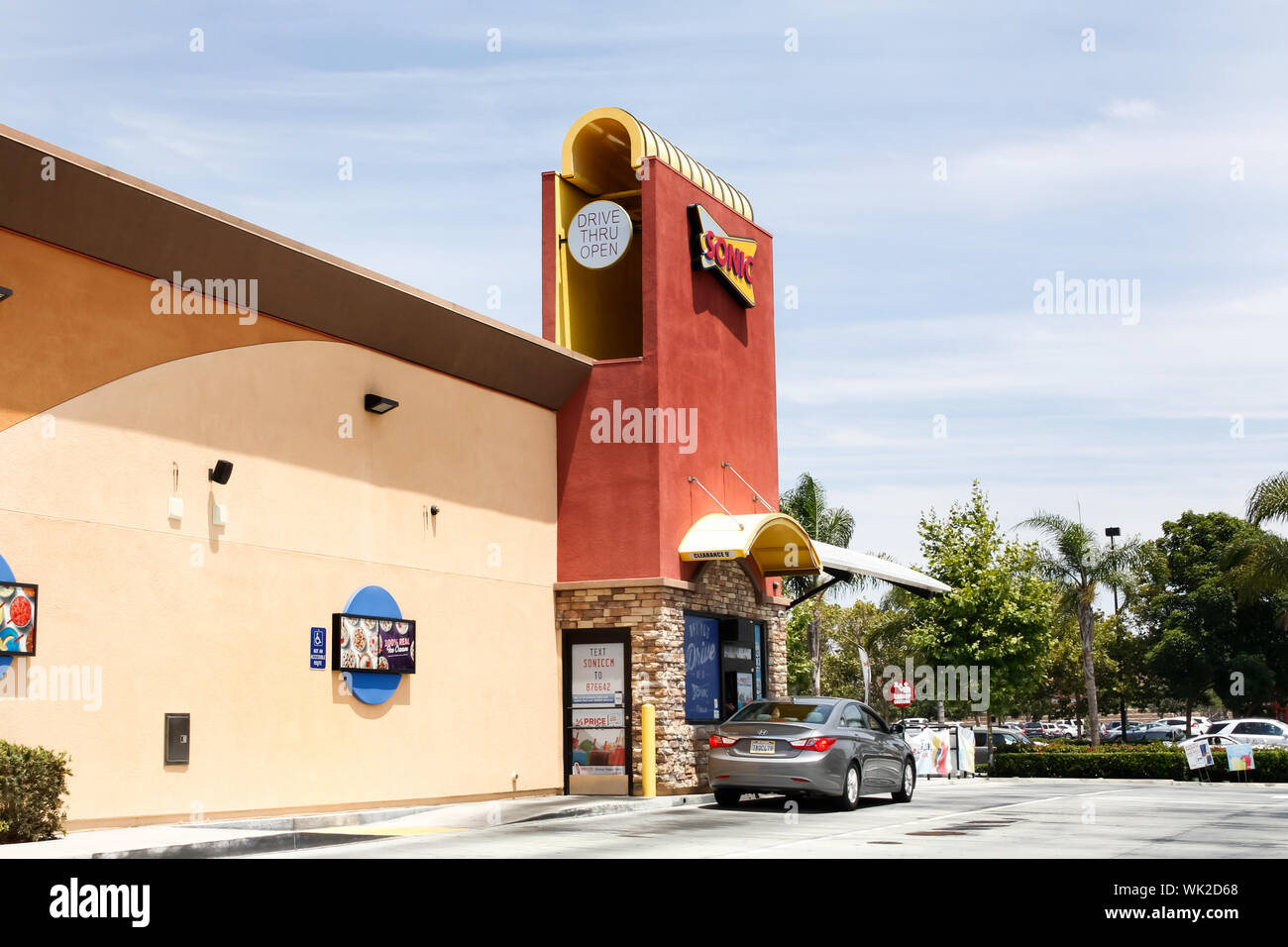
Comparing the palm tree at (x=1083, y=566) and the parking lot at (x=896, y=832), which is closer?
the parking lot at (x=896, y=832)

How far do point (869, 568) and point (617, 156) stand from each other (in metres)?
9.25

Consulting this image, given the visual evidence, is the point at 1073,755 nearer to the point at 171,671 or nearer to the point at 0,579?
the point at 171,671

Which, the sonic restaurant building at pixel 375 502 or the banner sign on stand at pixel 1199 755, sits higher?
the sonic restaurant building at pixel 375 502

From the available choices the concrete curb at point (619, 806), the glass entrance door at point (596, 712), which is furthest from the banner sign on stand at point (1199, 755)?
the glass entrance door at point (596, 712)

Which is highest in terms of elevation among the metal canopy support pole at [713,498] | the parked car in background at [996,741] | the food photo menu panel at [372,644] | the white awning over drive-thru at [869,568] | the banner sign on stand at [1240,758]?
the metal canopy support pole at [713,498]

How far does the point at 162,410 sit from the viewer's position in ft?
49.1

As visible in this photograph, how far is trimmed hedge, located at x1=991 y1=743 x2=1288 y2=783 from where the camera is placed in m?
28.6

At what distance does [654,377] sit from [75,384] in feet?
33.2

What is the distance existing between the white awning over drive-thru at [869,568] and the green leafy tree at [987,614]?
8168 millimetres

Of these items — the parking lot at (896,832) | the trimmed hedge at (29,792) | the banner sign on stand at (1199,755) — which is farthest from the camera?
the banner sign on stand at (1199,755)

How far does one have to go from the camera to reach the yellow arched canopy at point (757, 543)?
21.5 metres

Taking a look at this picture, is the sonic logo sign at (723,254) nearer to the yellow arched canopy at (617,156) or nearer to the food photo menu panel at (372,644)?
the yellow arched canopy at (617,156)

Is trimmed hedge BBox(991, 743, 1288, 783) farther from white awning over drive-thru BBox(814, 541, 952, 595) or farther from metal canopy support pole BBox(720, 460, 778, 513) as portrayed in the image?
metal canopy support pole BBox(720, 460, 778, 513)

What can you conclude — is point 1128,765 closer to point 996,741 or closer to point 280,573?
point 996,741
